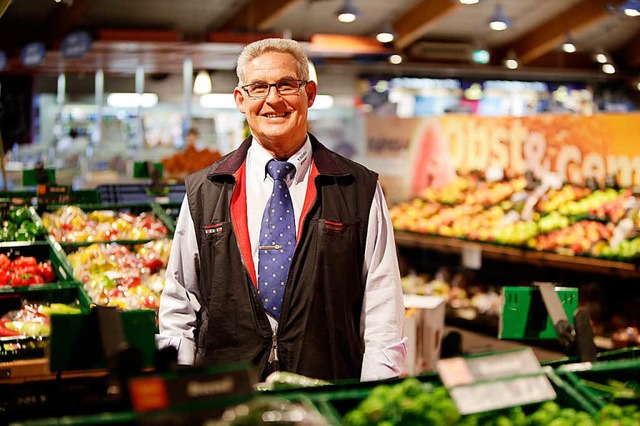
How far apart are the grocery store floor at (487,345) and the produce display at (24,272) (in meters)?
3.28

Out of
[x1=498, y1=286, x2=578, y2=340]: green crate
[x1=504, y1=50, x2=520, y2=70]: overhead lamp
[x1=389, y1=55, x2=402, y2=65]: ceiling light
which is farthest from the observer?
[x1=504, y1=50, x2=520, y2=70]: overhead lamp

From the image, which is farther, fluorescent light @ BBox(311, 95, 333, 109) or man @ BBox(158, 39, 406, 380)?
fluorescent light @ BBox(311, 95, 333, 109)

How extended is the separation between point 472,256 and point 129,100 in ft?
36.9

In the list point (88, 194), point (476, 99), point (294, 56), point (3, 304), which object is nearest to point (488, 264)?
point (88, 194)

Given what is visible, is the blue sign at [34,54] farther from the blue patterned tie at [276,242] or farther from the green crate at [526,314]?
the green crate at [526,314]

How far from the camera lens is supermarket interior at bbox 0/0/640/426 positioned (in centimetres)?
181

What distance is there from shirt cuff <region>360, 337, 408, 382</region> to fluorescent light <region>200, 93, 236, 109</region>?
1517 centimetres

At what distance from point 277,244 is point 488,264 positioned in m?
5.86

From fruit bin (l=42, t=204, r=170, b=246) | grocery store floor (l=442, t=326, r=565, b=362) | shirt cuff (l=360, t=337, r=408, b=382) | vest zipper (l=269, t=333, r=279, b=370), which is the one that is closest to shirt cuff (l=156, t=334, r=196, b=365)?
vest zipper (l=269, t=333, r=279, b=370)

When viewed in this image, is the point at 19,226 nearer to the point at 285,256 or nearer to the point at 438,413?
the point at 285,256

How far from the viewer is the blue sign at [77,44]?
10844 mm

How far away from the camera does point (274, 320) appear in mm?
2621

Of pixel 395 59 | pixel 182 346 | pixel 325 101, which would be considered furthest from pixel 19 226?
pixel 325 101

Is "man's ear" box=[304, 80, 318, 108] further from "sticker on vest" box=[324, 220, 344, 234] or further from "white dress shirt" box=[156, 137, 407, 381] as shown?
"sticker on vest" box=[324, 220, 344, 234]
